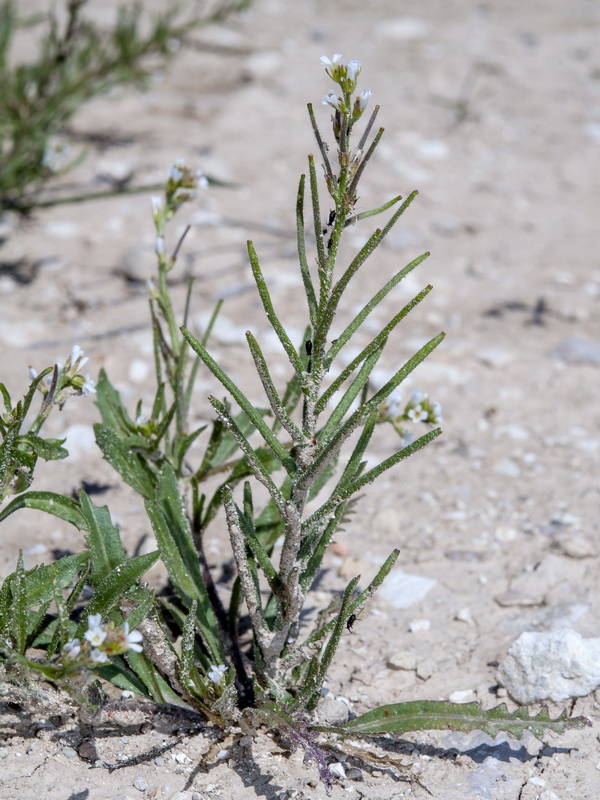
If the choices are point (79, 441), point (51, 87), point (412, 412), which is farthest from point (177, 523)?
point (51, 87)

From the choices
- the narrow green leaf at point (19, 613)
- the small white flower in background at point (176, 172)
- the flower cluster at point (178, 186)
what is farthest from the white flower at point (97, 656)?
the small white flower in background at point (176, 172)

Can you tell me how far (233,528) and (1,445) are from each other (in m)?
0.51

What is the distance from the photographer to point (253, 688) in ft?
6.22

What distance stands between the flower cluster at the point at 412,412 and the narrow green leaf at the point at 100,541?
72 cm

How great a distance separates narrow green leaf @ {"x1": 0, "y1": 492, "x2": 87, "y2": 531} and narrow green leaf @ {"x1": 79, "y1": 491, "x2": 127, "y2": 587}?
0.15 ft

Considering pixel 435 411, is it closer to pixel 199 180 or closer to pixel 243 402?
pixel 243 402

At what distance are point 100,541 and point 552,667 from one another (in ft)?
3.52

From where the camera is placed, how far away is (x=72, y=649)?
1.54 meters

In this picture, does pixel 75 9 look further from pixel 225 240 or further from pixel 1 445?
pixel 1 445

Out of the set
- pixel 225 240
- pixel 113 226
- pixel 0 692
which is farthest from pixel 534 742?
pixel 113 226

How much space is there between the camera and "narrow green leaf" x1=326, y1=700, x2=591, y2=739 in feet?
5.74

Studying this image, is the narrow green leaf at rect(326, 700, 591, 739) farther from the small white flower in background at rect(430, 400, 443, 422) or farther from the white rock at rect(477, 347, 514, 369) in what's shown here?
the white rock at rect(477, 347, 514, 369)

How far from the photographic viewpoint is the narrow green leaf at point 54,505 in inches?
75.7

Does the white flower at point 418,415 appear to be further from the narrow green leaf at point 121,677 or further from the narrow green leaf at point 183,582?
the narrow green leaf at point 121,677
